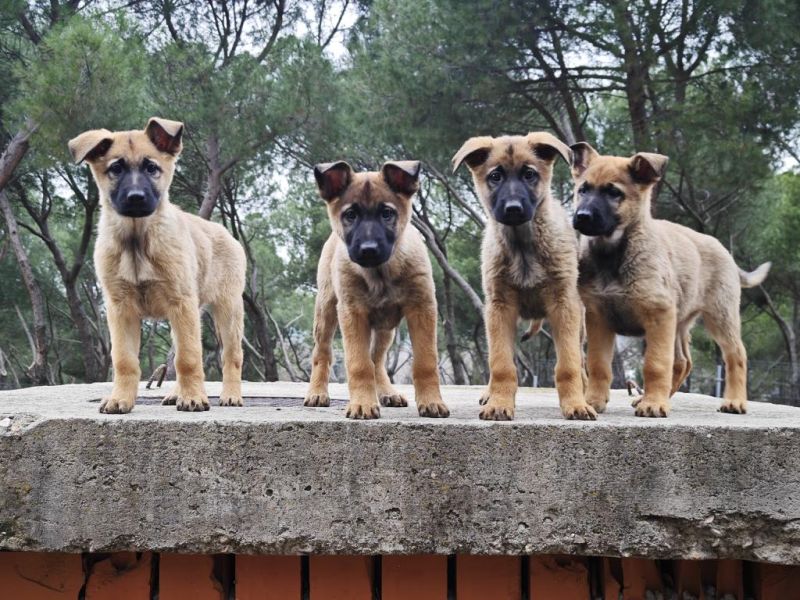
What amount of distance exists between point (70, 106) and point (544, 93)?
8886 millimetres

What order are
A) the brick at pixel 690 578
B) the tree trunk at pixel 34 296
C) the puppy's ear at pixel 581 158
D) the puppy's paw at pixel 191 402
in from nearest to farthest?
the brick at pixel 690 578 → the puppy's paw at pixel 191 402 → the puppy's ear at pixel 581 158 → the tree trunk at pixel 34 296

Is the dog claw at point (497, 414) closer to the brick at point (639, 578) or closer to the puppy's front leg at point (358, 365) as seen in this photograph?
the puppy's front leg at point (358, 365)

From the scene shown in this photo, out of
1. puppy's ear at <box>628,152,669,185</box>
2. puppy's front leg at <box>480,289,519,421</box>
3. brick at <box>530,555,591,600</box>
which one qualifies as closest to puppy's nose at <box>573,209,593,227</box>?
puppy's ear at <box>628,152,669,185</box>

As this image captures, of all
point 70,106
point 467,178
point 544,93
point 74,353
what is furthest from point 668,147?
point 74,353

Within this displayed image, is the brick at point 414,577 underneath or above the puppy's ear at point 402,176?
underneath

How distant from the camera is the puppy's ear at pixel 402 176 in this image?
15.6 ft

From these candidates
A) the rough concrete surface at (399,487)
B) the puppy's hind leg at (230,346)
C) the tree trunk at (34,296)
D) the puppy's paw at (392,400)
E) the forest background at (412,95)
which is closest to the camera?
the rough concrete surface at (399,487)

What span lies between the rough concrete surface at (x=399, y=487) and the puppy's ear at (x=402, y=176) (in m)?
1.42

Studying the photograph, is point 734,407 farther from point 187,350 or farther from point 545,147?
point 187,350

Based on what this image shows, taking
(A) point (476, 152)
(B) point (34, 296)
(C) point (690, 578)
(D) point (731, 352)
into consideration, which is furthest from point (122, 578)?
(B) point (34, 296)

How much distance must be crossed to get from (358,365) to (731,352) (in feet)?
10.3

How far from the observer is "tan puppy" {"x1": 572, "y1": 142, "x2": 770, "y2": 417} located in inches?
199

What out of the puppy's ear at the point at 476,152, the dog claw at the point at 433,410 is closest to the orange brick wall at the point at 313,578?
the dog claw at the point at 433,410

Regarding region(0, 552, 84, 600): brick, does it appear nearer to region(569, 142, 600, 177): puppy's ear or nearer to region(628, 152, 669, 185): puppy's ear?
region(569, 142, 600, 177): puppy's ear
